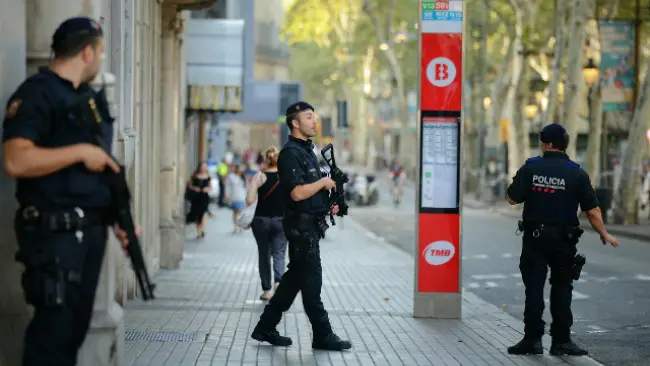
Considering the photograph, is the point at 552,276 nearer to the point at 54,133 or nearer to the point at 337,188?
the point at 337,188

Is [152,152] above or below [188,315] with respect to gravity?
above

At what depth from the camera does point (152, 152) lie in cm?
1691

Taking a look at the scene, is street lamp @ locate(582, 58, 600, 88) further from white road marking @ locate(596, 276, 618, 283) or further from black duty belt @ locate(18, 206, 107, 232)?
black duty belt @ locate(18, 206, 107, 232)

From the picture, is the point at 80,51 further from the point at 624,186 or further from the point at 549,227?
the point at 624,186

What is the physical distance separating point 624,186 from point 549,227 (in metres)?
24.7

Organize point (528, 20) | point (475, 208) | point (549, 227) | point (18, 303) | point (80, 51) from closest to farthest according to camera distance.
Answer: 1. point (80, 51)
2. point (18, 303)
3. point (549, 227)
4. point (528, 20)
5. point (475, 208)

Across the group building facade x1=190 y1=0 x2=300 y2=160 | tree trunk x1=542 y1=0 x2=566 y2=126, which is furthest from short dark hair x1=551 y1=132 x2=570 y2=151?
tree trunk x1=542 y1=0 x2=566 y2=126

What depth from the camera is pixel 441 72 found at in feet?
38.6

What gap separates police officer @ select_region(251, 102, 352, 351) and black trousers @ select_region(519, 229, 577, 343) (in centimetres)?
142

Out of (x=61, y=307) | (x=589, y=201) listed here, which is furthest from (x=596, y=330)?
(x=61, y=307)

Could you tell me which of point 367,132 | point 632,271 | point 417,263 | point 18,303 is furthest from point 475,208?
point 367,132

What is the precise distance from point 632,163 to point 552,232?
24343 millimetres

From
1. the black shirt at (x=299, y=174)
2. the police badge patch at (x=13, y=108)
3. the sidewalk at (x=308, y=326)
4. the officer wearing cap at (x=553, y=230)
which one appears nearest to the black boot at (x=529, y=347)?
the officer wearing cap at (x=553, y=230)

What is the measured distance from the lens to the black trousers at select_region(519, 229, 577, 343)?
30.0ft
